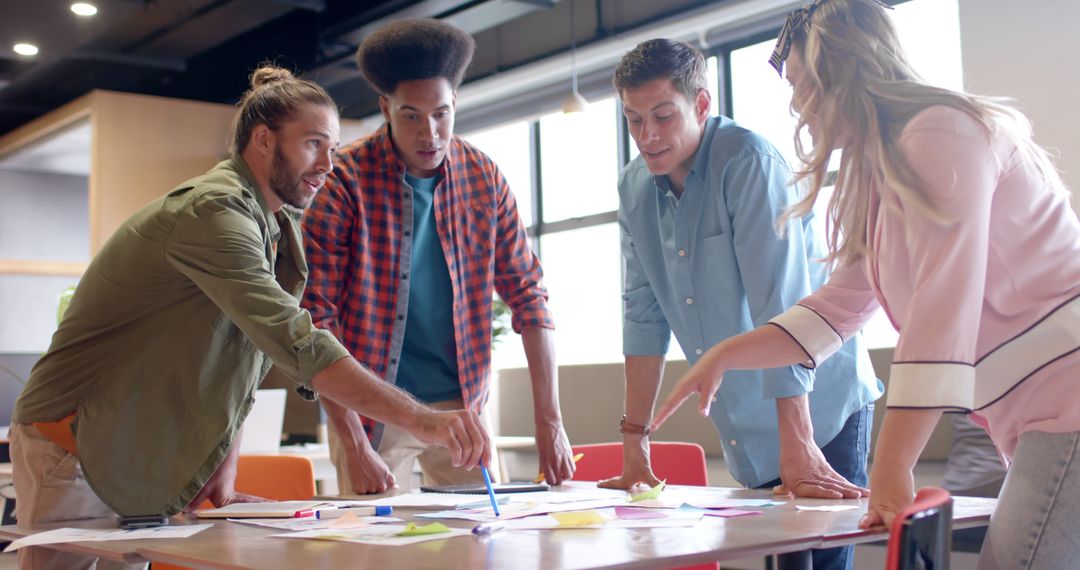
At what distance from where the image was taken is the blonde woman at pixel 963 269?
119cm

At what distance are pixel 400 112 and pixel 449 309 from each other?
0.48m

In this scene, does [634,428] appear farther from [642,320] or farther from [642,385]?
[642,320]

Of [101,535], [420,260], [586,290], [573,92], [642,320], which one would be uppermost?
[573,92]

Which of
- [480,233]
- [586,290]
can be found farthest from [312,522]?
[586,290]

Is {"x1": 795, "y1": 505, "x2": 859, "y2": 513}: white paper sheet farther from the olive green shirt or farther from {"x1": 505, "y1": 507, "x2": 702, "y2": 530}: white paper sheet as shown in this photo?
the olive green shirt

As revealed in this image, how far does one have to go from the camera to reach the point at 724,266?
2.09 meters

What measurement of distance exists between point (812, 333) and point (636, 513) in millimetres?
384

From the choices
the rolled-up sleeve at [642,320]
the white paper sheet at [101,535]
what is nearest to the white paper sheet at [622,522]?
the white paper sheet at [101,535]

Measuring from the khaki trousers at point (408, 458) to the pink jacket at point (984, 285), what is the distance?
51.0 inches

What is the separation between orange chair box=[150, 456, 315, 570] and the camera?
8.49 ft

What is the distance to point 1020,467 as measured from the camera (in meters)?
1.26

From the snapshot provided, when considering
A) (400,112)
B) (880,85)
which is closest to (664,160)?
(400,112)

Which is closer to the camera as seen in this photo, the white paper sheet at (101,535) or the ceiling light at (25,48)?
the white paper sheet at (101,535)

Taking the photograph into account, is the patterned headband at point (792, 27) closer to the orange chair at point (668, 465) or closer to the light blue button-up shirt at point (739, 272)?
the light blue button-up shirt at point (739, 272)
